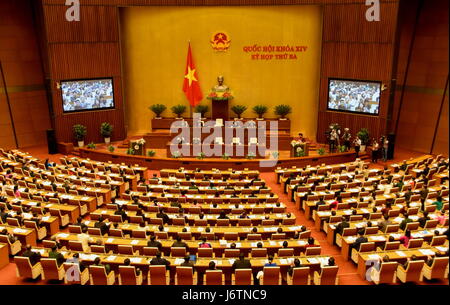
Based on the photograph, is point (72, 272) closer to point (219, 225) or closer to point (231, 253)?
point (231, 253)

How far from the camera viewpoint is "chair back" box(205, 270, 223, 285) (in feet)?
31.8

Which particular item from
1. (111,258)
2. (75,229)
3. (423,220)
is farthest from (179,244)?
(423,220)

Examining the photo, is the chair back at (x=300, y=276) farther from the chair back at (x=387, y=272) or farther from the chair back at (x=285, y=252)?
the chair back at (x=387, y=272)

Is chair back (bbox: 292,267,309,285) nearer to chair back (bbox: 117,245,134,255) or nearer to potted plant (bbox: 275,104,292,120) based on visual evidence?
chair back (bbox: 117,245,134,255)

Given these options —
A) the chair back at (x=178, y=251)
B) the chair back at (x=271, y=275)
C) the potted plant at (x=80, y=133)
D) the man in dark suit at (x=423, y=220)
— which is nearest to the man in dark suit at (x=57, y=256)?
the chair back at (x=178, y=251)

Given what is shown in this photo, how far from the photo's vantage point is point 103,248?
11086 mm

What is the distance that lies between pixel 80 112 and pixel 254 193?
43.9 feet

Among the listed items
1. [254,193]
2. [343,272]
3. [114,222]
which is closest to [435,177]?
[254,193]

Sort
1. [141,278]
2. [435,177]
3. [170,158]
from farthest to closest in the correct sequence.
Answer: [170,158] < [435,177] < [141,278]

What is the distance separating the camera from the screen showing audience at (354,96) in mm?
23484

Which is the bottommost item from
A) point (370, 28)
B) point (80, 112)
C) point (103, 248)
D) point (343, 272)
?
point (343, 272)

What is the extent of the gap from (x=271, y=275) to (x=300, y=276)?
2.20 ft

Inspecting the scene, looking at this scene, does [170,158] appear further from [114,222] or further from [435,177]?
[435,177]

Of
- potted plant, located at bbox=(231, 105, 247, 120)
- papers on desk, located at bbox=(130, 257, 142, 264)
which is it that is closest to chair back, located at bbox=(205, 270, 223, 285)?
papers on desk, located at bbox=(130, 257, 142, 264)
